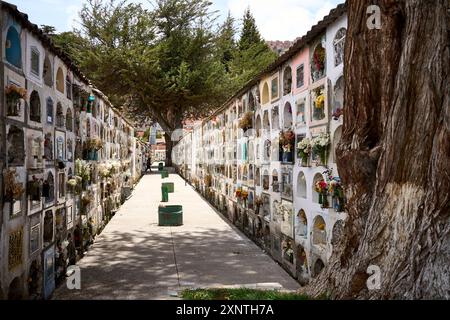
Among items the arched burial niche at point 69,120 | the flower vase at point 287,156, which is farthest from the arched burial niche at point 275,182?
the arched burial niche at point 69,120

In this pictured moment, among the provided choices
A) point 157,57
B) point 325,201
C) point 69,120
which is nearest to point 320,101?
point 325,201

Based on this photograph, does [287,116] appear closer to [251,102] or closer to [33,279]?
[251,102]

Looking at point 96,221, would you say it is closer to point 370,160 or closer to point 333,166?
point 333,166

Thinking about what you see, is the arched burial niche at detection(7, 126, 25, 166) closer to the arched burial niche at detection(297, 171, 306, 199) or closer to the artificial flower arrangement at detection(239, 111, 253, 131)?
the arched burial niche at detection(297, 171, 306, 199)

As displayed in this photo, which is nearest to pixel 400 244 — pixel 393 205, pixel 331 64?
pixel 393 205

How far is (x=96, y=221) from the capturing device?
13.5 m

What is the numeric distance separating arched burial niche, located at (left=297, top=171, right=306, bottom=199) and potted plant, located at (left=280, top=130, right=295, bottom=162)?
0.55m

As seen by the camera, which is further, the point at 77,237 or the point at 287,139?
the point at 77,237

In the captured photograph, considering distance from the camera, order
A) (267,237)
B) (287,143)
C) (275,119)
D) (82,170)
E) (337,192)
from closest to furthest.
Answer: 1. (337,192)
2. (287,143)
3. (82,170)
4. (275,119)
5. (267,237)

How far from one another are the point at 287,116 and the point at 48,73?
203 inches

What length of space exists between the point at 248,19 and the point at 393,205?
5320 centimetres

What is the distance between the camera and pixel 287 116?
1053cm

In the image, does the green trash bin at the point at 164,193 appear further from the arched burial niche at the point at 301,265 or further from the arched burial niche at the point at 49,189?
the arched burial niche at the point at 49,189

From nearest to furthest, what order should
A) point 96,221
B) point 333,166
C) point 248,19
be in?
point 333,166 < point 96,221 < point 248,19
